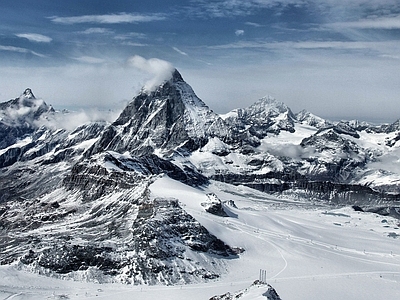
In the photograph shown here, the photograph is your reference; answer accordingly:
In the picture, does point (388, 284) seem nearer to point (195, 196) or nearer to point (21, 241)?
point (195, 196)

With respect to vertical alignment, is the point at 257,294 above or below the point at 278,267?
above

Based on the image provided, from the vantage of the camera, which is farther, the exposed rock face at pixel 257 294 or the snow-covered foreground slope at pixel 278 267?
the snow-covered foreground slope at pixel 278 267

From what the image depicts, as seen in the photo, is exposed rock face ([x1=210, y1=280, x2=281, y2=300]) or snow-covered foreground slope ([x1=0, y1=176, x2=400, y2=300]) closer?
exposed rock face ([x1=210, y1=280, x2=281, y2=300])

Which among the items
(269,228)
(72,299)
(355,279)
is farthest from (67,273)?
(269,228)

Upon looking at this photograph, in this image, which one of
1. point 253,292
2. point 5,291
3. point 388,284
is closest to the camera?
point 253,292

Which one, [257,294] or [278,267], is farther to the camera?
[278,267]

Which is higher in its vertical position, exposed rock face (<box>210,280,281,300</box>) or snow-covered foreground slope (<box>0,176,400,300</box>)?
exposed rock face (<box>210,280,281,300</box>)

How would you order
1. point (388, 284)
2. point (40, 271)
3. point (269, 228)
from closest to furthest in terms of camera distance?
point (40, 271)
point (388, 284)
point (269, 228)

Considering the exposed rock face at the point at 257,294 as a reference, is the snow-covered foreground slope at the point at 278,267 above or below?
below
